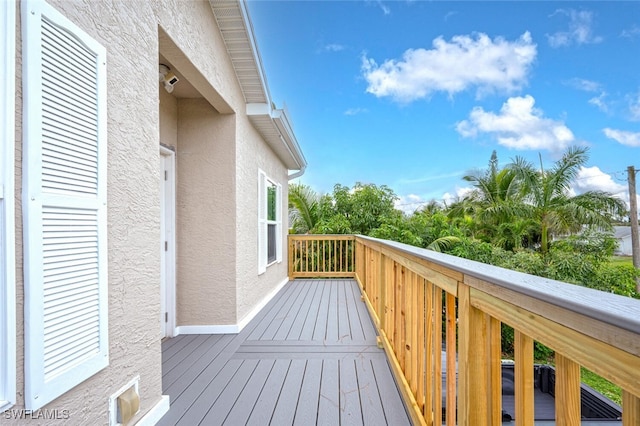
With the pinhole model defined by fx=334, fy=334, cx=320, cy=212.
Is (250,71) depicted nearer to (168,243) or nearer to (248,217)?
(248,217)

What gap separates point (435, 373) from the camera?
1.58 m

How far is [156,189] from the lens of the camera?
2125 millimetres

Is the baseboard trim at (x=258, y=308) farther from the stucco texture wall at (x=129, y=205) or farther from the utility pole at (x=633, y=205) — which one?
the utility pole at (x=633, y=205)

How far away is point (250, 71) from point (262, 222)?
6.95 ft

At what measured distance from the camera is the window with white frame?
189 inches

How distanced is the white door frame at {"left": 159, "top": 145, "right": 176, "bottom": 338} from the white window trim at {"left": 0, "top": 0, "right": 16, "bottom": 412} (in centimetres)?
234

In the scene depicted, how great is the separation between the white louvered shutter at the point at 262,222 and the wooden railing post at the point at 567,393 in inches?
165

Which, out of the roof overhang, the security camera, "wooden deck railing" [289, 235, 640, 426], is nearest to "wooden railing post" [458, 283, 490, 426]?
"wooden deck railing" [289, 235, 640, 426]

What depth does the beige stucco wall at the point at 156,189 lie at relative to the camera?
1677mm

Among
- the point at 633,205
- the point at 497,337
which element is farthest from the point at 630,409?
the point at 633,205

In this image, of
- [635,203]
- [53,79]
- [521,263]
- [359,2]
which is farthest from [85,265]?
[635,203]

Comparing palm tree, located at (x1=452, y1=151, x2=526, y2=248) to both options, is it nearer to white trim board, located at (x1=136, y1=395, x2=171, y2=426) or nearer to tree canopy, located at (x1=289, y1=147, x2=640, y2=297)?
tree canopy, located at (x1=289, y1=147, x2=640, y2=297)

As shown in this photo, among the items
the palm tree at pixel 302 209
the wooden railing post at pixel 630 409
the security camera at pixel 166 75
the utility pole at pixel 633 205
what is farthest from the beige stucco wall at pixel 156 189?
the utility pole at pixel 633 205

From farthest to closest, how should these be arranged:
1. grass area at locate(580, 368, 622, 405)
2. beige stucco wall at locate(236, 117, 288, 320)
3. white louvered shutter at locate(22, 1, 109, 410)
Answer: grass area at locate(580, 368, 622, 405)
beige stucco wall at locate(236, 117, 288, 320)
white louvered shutter at locate(22, 1, 109, 410)
